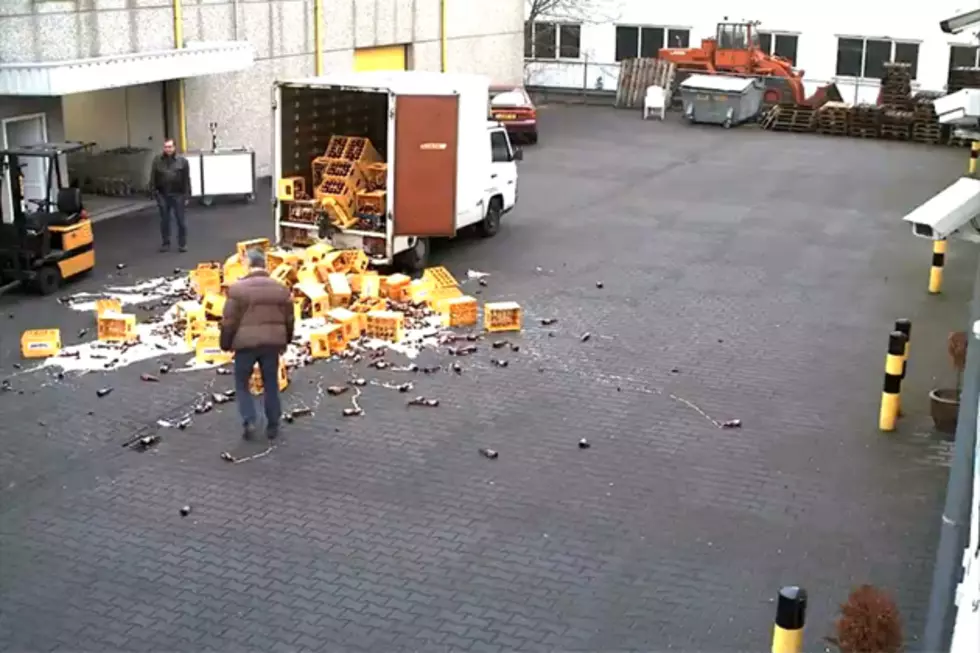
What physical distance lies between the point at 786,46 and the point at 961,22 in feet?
106

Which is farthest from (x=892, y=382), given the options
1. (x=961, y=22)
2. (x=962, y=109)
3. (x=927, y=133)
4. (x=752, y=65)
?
(x=752, y=65)

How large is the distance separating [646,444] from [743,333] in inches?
166

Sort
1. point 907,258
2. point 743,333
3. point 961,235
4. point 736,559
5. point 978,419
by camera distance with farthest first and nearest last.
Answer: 1. point 907,258
2. point 743,333
3. point 961,235
4. point 736,559
5. point 978,419

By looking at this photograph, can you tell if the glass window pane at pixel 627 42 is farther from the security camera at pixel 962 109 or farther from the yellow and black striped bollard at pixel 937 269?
the security camera at pixel 962 109

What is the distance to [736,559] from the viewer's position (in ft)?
29.6

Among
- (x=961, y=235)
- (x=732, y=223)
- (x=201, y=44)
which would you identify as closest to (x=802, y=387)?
(x=961, y=235)

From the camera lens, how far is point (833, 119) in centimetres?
3650

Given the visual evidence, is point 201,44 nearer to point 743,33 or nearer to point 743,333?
point 743,333

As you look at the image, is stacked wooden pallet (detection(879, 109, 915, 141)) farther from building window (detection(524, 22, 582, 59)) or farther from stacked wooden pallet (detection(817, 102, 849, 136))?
building window (detection(524, 22, 582, 59))

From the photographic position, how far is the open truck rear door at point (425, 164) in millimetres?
16719

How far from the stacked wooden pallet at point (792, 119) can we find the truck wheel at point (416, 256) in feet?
73.5

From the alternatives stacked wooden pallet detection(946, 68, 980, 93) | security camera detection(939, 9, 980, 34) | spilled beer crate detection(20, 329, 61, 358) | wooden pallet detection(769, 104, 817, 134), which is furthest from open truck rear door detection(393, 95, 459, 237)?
wooden pallet detection(769, 104, 817, 134)

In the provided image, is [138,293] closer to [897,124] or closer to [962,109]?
[962,109]

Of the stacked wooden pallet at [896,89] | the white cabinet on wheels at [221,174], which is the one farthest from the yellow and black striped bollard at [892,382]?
the stacked wooden pallet at [896,89]
